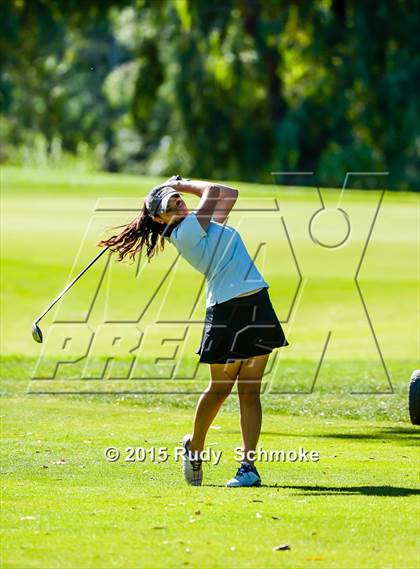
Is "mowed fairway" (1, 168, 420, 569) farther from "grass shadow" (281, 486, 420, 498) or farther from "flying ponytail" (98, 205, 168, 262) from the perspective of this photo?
"flying ponytail" (98, 205, 168, 262)

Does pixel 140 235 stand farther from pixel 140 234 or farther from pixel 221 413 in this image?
pixel 221 413

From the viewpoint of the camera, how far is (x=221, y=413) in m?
10.6

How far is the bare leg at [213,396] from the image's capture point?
7250mm

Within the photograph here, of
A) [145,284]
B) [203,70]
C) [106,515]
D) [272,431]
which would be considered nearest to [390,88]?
[203,70]

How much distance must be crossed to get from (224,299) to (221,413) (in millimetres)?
3613

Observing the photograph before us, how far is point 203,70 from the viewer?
37.2 m

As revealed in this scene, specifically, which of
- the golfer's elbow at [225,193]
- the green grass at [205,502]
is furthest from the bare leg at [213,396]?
the golfer's elbow at [225,193]

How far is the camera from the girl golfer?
23.1 ft

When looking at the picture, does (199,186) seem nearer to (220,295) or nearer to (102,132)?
(220,295)

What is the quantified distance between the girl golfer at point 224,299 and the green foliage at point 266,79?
80.6ft

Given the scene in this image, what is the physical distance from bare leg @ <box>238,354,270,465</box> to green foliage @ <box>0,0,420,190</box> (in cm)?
2470

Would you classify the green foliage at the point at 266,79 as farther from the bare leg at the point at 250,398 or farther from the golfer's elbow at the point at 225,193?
the bare leg at the point at 250,398

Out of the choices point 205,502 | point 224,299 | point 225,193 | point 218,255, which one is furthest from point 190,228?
point 205,502

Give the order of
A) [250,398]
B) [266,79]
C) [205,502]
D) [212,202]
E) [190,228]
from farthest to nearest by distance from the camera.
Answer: [266,79]
[250,398]
[212,202]
[190,228]
[205,502]
